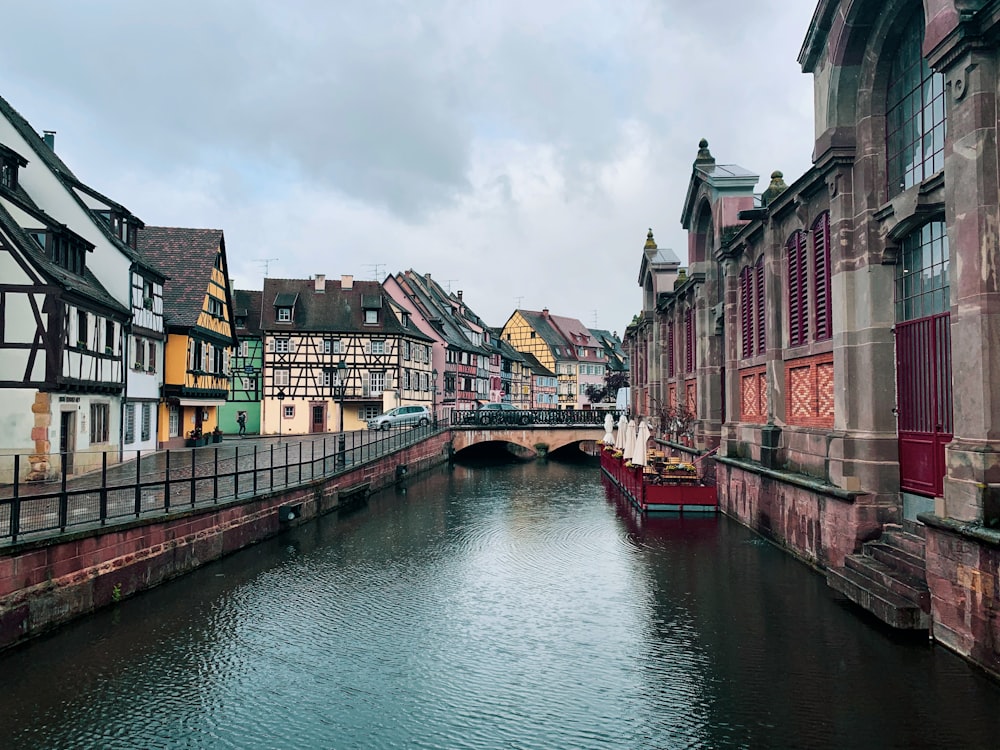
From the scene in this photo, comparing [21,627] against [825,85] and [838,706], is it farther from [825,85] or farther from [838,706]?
[825,85]

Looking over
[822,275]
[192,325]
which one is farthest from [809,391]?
[192,325]

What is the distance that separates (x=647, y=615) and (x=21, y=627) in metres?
10.7

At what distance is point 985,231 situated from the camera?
34.6ft

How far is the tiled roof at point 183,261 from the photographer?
3566cm

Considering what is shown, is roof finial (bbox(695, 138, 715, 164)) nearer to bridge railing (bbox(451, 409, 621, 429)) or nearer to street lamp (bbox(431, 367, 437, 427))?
bridge railing (bbox(451, 409, 621, 429))

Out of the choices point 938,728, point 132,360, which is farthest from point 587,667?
point 132,360

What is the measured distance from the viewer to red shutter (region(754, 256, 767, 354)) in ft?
74.6

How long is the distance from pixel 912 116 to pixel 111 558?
56.8ft

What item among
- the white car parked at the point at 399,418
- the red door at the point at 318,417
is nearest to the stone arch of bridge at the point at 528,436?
the white car parked at the point at 399,418

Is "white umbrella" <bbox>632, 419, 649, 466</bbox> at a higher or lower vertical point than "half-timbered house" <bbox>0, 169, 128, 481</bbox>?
lower

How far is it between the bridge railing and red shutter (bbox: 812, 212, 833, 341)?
36.4m

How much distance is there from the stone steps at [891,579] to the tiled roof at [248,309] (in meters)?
46.9

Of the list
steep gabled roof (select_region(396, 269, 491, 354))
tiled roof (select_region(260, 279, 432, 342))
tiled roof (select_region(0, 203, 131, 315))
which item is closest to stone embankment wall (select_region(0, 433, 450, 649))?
tiled roof (select_region(0, 203, 131, 315))

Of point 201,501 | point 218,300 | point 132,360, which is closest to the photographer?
point 201,501
